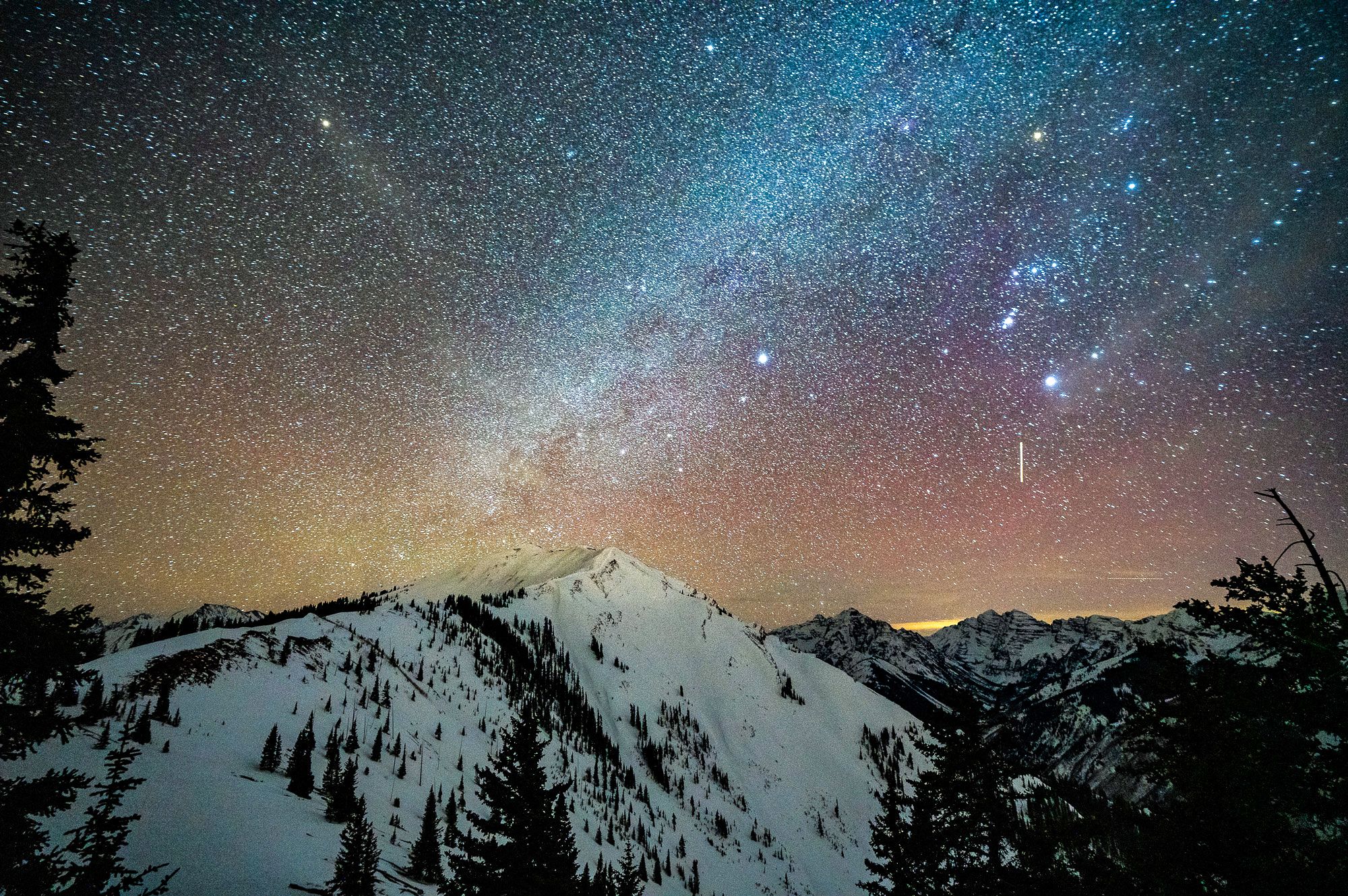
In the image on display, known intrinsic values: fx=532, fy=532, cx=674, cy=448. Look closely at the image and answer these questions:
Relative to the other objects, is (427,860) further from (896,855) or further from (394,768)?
(394,768)

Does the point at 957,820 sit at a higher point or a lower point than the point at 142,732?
higher

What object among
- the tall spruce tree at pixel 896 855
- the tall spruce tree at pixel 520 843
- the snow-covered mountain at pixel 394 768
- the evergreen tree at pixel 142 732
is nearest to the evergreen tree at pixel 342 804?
the snow-covered mountain at pixel 394 768

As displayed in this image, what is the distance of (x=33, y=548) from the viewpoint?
10.1m

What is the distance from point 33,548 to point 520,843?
12.3m

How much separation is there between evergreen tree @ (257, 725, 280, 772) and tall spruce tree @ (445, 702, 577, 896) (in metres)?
37.2

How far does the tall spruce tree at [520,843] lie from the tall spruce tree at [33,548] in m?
7.50

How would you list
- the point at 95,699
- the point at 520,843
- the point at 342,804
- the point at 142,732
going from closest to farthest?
the point at 520,843 < the point at 142,732 < the point at 342,804 < the point at 95,699

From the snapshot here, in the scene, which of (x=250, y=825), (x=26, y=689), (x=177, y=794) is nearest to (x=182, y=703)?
(x=177, y=794)

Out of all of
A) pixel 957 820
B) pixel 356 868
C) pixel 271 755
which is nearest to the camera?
pixel 957 820

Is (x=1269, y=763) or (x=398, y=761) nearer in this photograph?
(x=1269, y=763)

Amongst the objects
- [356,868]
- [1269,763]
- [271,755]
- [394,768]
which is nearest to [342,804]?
[271,755]

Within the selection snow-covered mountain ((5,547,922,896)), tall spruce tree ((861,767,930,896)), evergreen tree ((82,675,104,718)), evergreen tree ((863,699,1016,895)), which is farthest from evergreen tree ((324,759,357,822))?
evergreen tree ((863,699,1016,895))

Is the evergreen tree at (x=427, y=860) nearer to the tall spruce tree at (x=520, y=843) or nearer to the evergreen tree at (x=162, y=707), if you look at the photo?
the tall spruce tree at (x=520, y=843)

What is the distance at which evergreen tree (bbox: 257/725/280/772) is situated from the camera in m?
40.1
